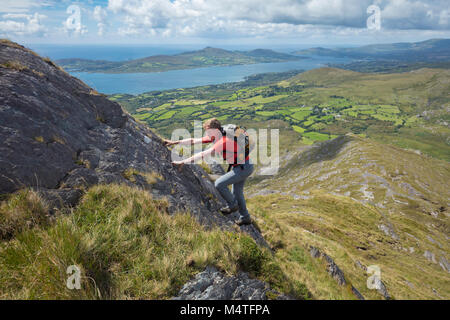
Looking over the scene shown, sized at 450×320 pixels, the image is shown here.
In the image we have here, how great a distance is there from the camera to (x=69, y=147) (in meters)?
7.15

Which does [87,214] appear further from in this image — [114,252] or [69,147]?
[69,147]

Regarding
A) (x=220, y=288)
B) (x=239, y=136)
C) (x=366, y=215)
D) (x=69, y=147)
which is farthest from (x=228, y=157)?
(x=366, y=215)

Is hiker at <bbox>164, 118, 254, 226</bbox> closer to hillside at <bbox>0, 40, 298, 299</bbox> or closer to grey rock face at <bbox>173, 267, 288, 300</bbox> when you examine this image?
hillside at <bbox>0, 40, 298, 299</bbox>

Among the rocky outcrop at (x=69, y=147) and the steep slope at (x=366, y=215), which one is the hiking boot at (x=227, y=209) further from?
the steep slope at (x=366, y=215)

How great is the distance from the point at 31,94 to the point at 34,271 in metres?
6.40

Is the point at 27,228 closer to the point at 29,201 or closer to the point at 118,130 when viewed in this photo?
the point at 29,201

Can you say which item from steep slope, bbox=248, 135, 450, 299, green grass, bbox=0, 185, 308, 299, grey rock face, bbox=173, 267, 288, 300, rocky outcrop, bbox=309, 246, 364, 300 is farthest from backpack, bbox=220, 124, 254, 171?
rocky outcrop, bbox=309, 246, 364, 300

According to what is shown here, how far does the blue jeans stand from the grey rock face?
352cm

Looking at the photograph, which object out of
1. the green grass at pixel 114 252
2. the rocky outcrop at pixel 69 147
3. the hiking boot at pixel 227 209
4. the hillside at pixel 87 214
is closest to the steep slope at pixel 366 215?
the hiking boot at pixel 227 209

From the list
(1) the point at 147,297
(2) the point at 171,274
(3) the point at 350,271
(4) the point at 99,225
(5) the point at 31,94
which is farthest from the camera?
(3) the point at 350,271

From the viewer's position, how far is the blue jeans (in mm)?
8383

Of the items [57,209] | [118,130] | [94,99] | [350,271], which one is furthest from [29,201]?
[350,271]
